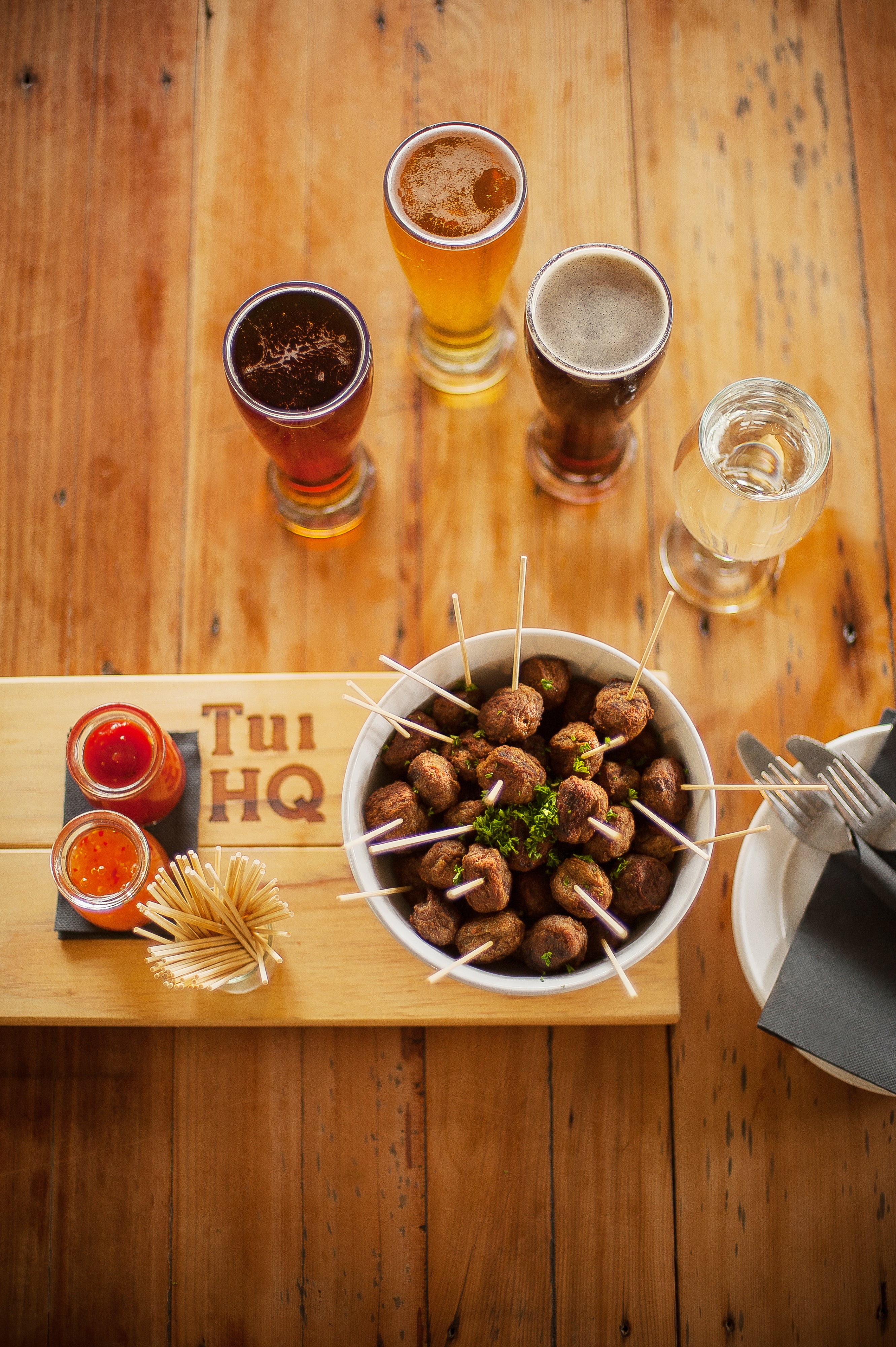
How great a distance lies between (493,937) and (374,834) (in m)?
0.17

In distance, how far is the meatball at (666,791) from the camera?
1.04m

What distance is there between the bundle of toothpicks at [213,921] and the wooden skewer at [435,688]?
275 mm

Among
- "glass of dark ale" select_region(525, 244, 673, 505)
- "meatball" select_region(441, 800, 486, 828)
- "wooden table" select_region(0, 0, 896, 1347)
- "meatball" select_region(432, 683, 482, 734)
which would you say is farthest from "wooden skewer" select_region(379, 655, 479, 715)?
"glass of dark ale" select_region(525, 244, 673, 505)

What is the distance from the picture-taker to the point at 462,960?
93cm

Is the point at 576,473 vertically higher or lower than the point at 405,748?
higher

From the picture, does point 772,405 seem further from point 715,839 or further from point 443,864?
point 443,864

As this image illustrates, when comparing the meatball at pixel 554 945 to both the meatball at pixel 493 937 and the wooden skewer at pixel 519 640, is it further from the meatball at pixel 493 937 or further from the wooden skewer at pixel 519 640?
the wooden skewer at pixel 519 640

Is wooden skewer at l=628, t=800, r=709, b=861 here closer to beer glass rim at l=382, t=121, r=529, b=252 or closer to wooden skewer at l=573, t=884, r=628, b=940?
wooden skewer at l=573, t=884, r=628, b=940

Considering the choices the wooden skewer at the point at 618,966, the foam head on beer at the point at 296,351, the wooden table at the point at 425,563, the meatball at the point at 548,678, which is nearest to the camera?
the wooden skewer at the point at 618,966

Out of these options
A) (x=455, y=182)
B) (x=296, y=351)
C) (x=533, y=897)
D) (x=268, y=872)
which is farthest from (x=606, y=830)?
(x=455, y=182)

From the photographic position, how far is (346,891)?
1248mm

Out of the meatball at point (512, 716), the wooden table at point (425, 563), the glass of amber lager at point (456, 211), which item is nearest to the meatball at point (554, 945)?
the meatball at point (512, 716)

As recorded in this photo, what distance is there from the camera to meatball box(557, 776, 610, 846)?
3.30 ft

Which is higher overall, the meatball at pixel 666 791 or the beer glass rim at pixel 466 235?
the beer glass rim at pixel 466 235
